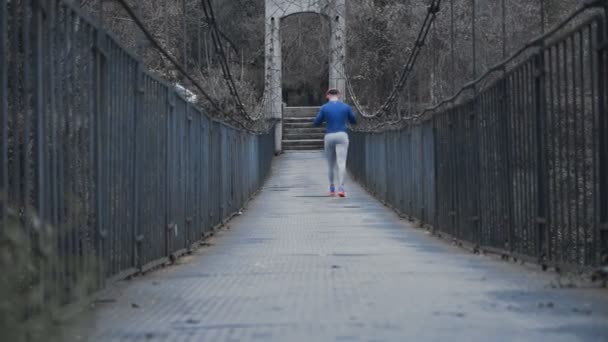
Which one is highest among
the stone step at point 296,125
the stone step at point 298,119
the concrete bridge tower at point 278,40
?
the concrete bridge tower at point 278,40

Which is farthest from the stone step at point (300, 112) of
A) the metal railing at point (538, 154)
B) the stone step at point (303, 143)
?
the metal railing at point (538, 154)

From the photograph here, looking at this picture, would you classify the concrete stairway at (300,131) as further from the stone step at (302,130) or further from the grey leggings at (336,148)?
the grey leggings at (336,148)

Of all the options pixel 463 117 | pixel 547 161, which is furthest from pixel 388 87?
pixel 547 161

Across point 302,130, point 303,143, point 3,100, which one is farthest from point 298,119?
point 3,100

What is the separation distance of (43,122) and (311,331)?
120cm

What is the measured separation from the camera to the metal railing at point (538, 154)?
4910 mm

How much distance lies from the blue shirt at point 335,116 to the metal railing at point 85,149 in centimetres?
893

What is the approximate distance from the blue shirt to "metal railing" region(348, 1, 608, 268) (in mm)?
7275

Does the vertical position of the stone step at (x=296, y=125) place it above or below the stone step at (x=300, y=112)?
below

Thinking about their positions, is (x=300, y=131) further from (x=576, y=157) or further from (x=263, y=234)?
(x=576, y=157)

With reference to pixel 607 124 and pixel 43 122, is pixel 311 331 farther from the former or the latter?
pixel 607 124

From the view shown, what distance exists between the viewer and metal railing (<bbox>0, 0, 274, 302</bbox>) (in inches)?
141

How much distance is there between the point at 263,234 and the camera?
10211 millimetres

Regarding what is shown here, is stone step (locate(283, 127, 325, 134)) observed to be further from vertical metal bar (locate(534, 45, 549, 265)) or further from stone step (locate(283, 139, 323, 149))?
vertical metal bar (locate(534, 45, 549, 265))
